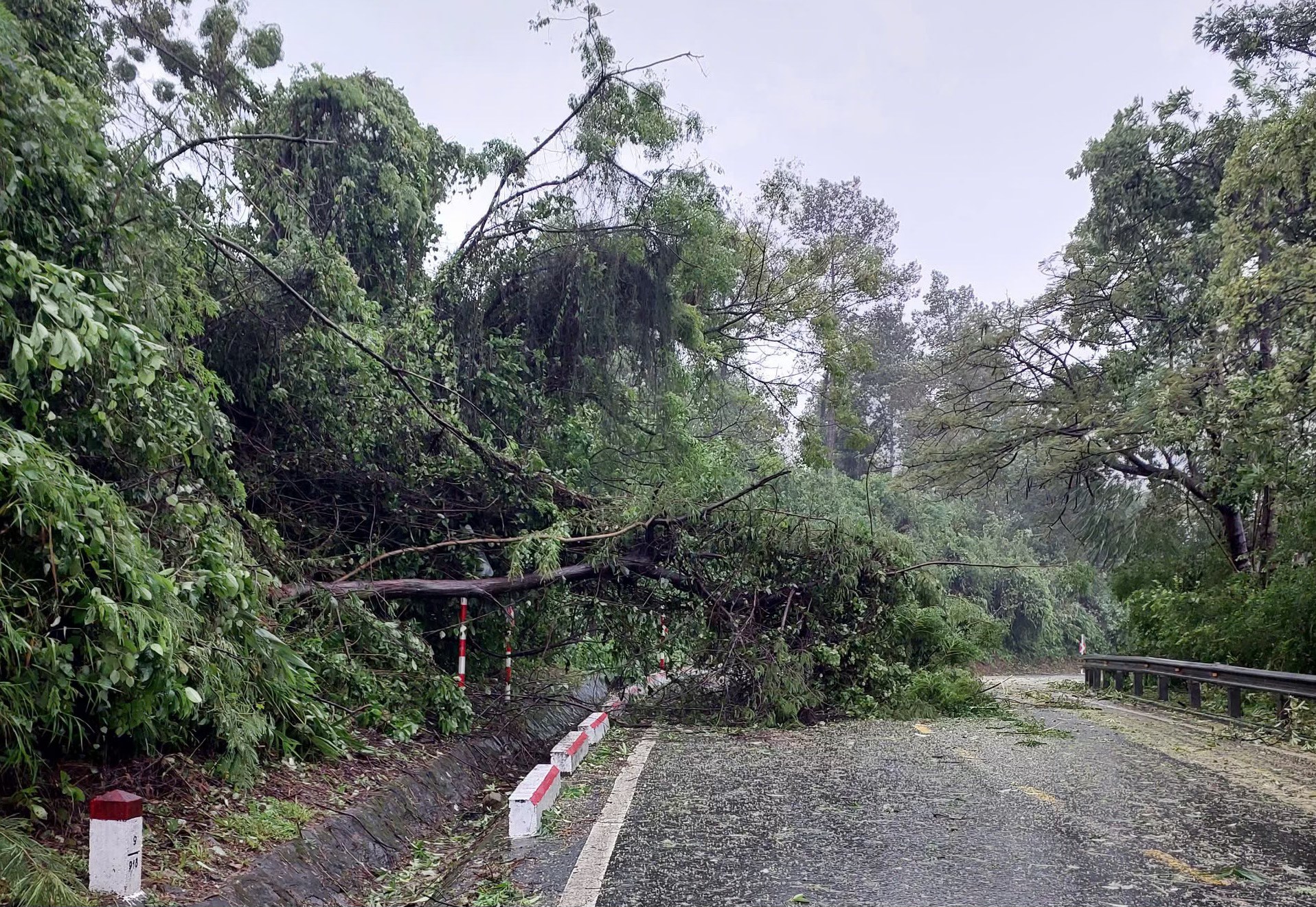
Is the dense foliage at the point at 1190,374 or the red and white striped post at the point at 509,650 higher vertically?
the dense foliage at the point at 1190,374

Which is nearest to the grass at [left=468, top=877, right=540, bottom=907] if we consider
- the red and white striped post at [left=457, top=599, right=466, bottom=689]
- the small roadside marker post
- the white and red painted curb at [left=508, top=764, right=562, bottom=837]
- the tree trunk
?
the white and red painted curb at [left=508, top=764, right=562, bottom=837]

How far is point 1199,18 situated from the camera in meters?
20.0

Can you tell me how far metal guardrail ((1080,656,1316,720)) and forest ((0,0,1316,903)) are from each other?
3.62 ft

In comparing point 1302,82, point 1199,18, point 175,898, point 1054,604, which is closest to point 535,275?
point 175,898

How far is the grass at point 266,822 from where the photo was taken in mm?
5645

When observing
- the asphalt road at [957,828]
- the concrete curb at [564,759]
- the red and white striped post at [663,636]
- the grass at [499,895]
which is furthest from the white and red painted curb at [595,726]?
the grass at [499,895]

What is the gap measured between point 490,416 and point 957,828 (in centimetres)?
946

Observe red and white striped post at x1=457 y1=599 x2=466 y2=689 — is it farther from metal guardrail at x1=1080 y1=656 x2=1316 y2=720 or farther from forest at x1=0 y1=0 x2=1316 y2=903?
metal guardrail at x1=1080 y1=656 x2=1316 y2=720

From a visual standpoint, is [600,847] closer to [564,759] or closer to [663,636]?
[564,759]

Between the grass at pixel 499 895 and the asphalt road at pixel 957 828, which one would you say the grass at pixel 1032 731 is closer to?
the asphalt road at pixel 957 828

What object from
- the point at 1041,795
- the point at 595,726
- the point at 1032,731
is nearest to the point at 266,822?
the point at 595,726

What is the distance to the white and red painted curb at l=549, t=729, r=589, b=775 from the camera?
8430 millimetres

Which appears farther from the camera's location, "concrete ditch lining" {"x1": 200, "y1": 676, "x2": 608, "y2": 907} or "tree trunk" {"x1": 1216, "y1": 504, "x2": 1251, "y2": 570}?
"tree trunk" {"x1": 1216, "y1": 504, "x2": 1251, "y2": 570}

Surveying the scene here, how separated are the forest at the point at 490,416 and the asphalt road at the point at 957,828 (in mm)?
2426
